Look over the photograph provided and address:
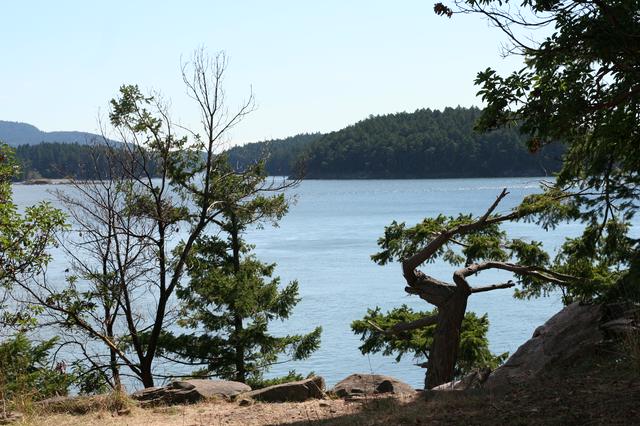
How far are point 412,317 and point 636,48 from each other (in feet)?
36.4

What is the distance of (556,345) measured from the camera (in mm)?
10070

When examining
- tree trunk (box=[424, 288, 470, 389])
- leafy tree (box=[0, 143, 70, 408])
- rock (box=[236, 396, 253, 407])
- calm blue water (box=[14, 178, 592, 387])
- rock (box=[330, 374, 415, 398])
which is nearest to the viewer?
rock (box=[236, 396, 253, 407])

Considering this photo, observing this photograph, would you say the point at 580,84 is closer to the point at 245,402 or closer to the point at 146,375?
the point at 245,402

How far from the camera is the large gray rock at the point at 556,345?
31.5ft

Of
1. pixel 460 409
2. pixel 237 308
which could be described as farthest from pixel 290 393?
pixel 237 308

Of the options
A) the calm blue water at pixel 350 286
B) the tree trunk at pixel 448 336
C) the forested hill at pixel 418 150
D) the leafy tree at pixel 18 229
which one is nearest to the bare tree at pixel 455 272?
the tree trunk at pixel 448 336

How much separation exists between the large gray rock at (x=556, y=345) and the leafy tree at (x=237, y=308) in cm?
1118

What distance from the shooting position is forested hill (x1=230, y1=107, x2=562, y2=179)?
114 meters

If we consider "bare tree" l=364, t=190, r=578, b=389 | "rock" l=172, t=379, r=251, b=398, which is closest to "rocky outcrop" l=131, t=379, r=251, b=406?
"rock" l=172, t=379, r=251, b=398

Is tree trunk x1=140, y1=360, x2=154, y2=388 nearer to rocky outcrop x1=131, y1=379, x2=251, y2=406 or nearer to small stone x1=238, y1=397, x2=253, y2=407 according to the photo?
rocky outcrop x1=131, y1=379, x2=251, y2=406

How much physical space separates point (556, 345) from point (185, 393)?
4790 mm

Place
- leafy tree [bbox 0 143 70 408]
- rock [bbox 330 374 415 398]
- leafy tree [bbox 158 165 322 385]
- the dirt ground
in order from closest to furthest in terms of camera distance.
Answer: the dirt ground → rock [bbox 330 374 415 398] → leafy tree [bbox 0 143 70 408] → leafy tree [bbox 158 165 322 385]

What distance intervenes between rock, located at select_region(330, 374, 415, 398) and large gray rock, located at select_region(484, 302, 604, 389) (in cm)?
123

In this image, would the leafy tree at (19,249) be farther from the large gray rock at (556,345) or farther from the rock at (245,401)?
the large gray rock at (556,345)
